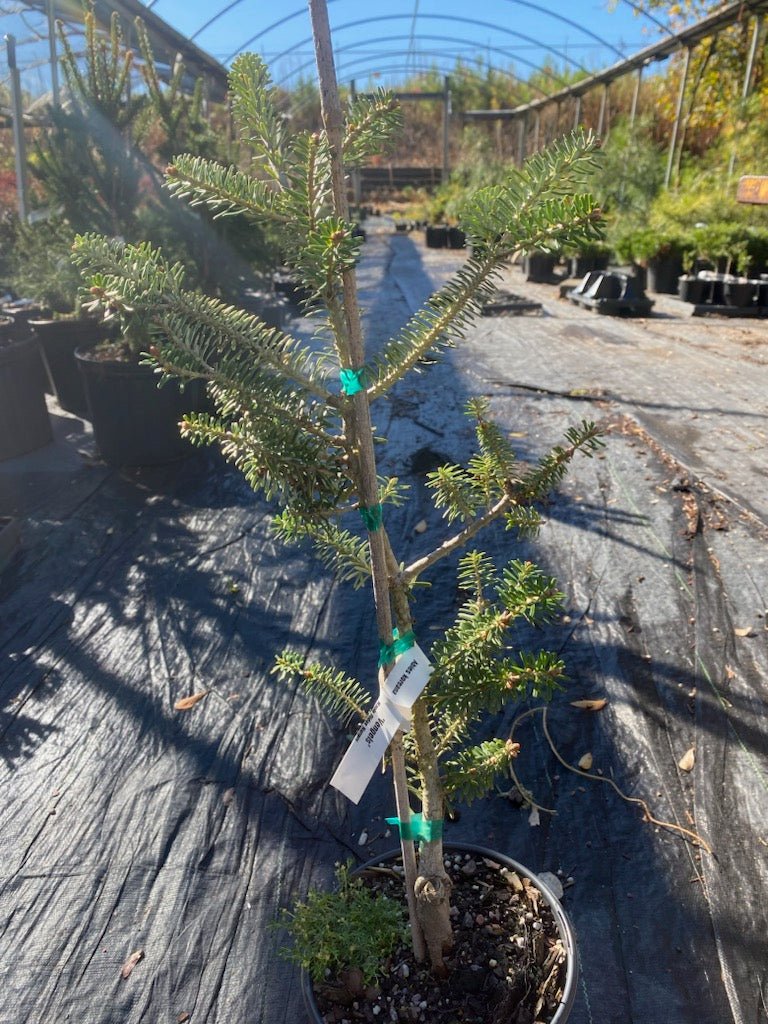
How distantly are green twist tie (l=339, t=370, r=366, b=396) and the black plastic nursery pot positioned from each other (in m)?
1.05

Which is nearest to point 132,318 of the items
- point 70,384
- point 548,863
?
point 548,863

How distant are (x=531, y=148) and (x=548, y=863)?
Result: 22406 millimetres

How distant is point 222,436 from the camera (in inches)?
47.7

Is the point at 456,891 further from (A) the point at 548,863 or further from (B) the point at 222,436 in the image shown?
(B) the point at 222,436

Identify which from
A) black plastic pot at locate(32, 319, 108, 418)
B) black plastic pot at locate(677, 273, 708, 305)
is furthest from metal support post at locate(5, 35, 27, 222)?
black plastic pot at locate(677, 273, 708, 305)

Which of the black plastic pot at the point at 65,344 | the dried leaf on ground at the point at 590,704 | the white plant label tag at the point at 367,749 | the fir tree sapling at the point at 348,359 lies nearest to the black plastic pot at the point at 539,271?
the black plastic pot at the point at 65,344

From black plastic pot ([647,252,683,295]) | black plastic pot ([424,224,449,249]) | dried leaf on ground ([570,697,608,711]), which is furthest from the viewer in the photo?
black plastic pot ([424,224,449,249])

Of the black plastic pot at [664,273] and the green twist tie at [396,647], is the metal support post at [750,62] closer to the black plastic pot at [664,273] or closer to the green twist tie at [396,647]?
the black plastic pot at [664,273]

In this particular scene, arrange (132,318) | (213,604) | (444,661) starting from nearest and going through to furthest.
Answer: (132,318) < (444,661) < (213,604)

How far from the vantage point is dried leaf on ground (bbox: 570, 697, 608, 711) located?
243 cm

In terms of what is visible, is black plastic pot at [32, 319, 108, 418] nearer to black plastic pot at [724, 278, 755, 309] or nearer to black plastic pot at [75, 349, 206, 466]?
black plastic pot at [75, 349, 206, 466]

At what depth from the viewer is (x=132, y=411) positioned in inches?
175

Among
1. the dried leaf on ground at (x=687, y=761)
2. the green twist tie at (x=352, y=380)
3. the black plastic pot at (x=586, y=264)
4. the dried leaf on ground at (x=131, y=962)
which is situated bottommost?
the black plastic pot at (x=586, y=264)

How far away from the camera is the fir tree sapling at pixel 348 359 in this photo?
101 cm
